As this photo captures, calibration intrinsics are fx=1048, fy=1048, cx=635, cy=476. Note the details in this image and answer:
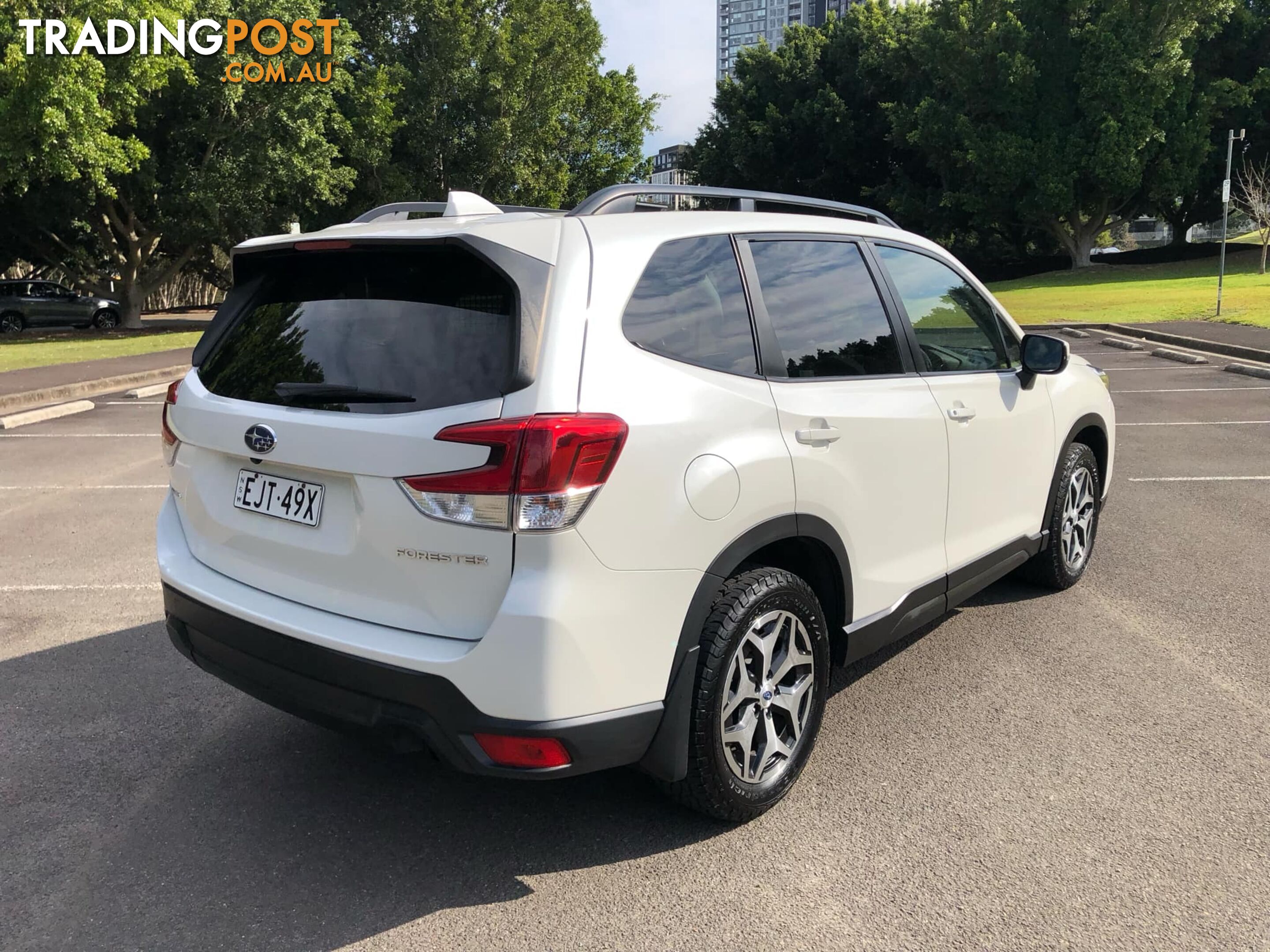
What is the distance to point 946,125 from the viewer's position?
157ft

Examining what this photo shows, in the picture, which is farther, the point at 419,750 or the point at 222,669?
the point at 222,669

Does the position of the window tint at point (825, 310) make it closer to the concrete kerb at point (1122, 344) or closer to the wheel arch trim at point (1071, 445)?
the wheel arch trim at point (1071, 445)

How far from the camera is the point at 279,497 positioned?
9.75 ft

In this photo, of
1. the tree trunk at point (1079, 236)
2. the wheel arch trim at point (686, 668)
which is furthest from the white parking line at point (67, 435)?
the tree trunk at point (1079, 236)

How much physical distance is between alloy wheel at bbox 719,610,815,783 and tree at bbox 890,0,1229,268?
1819 inches

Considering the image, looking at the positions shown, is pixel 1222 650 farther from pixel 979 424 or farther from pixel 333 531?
pixel 333 531

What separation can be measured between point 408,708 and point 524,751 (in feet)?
1.04

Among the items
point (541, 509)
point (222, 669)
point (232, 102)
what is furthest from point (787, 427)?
point (232, 102)

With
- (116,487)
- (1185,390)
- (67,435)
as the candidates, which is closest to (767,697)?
(116,487)

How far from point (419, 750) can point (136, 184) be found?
3070cm

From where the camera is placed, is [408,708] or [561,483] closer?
[561,483]

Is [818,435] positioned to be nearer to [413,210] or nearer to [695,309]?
[695,309]

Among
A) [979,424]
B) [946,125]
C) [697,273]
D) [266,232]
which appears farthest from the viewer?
[946,125]

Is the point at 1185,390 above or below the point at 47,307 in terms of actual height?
below
